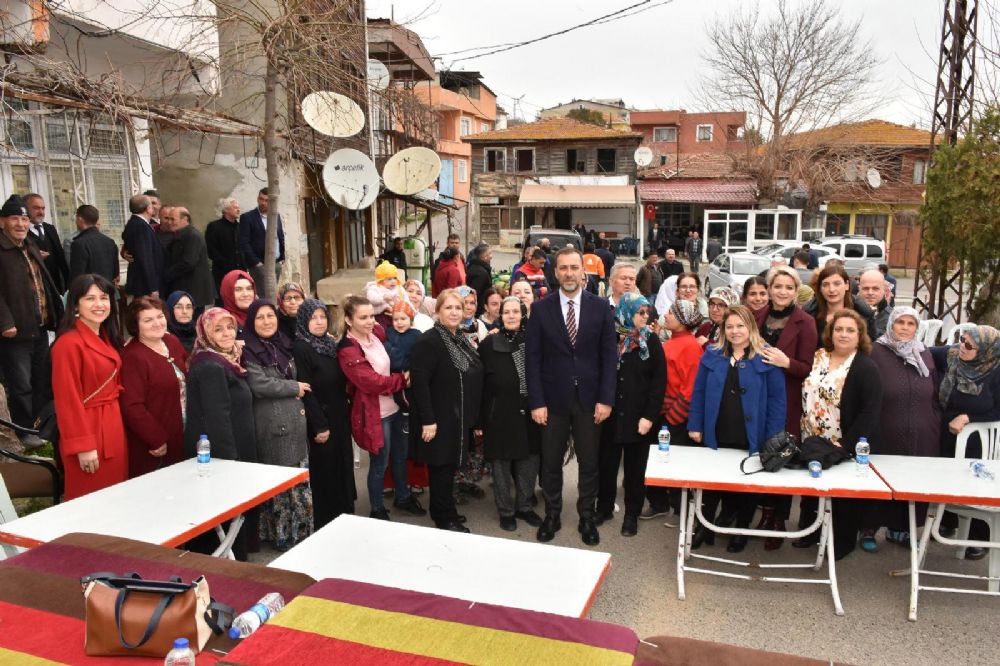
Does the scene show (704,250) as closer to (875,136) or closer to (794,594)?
(875,136)

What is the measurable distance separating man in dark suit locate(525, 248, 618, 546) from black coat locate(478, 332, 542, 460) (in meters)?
0.17

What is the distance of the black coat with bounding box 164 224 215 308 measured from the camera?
6.87 meters

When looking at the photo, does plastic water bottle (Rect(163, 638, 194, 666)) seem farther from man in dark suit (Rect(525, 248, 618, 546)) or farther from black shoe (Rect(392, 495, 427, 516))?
black shoe (Rect(392, 495, 427, 516))

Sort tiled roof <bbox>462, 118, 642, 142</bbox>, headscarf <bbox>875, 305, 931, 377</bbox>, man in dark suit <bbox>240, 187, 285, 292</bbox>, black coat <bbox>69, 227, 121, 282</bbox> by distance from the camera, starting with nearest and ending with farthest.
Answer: headscarf <bbox>875, 305, 931, 377</bbox> < black coat <bbox>69, 227, 121, 282</bbox> < man in dark suit <bbox>240, 187, 285, 292</bbox> < tiled roof <bbox>462, 118, 642, 142</bbox>

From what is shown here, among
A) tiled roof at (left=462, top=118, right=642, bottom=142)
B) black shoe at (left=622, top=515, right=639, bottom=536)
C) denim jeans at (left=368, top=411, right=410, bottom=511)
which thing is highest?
tiled roof at (left=462, top=118, right=642, bottom=142)

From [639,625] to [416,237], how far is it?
44.6ft

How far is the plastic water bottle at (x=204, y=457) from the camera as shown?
3.80 meters

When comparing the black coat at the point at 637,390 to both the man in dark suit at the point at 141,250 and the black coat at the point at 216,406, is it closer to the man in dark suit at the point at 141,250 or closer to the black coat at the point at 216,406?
the black coat at the point at 216,406

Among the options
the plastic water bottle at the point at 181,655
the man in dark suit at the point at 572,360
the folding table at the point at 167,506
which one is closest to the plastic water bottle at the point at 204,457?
the folding table at the point at 167,506

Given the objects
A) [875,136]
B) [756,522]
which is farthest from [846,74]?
[756,522]

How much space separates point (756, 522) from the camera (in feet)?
16.7

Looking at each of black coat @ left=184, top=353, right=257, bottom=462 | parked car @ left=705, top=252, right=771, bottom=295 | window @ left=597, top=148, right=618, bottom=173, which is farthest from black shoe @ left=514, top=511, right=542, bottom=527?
window @ left=597, top=148, right=618, bottom=173

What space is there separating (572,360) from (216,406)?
2239 millimetres

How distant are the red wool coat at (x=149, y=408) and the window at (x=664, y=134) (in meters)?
42.7
